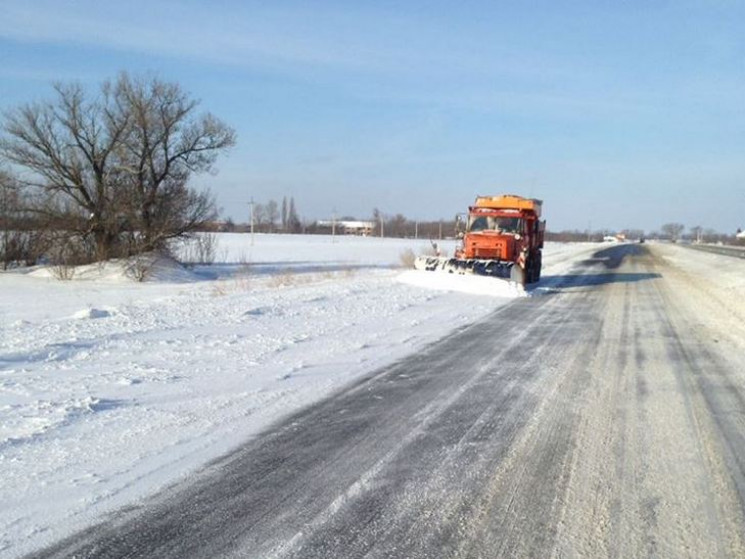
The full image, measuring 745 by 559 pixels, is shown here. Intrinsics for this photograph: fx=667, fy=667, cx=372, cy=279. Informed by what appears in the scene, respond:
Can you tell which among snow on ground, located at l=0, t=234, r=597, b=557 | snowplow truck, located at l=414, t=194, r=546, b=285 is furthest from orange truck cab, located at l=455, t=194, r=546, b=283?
snow on ground, located at l=0, t=234, r=597, b=557

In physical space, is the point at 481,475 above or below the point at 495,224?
below

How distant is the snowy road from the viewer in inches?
Result: 164

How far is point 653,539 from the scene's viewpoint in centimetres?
425

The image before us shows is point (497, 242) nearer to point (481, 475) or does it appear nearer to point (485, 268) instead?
point (485, 268)

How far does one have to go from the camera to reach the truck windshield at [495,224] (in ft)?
80.4

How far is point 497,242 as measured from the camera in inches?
934

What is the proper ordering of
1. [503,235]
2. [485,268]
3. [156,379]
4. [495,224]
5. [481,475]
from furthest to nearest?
[495,224]
[503,235]
[485,268]
[156,379]
[481,475]

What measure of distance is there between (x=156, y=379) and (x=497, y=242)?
17.2m

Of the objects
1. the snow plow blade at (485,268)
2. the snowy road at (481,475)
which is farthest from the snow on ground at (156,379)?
the snow plow blade at (485,268)

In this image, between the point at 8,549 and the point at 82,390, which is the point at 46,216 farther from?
the point at 8,549

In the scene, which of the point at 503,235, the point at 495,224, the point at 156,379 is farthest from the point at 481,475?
the point at 495,224

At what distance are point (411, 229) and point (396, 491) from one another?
548 ft

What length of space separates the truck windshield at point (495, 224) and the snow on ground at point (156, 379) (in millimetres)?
6559

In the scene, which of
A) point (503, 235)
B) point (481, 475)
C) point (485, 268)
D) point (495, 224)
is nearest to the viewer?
point (481, 475)
